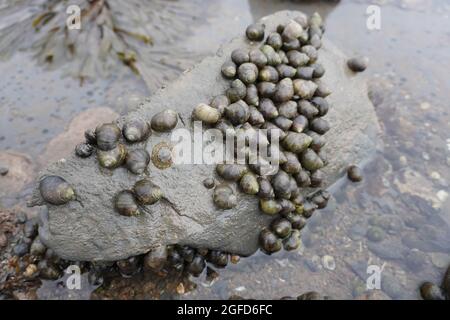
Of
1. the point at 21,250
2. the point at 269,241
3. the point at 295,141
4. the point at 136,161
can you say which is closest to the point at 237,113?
the point at 295,141

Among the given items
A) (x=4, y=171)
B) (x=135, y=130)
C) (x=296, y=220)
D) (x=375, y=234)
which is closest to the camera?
(x=135, y=130)

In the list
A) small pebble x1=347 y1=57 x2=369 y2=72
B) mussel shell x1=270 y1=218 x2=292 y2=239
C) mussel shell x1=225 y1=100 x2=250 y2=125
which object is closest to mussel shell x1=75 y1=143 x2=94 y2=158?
mussel shell x1=225 y1=100 x2=250 y2=125

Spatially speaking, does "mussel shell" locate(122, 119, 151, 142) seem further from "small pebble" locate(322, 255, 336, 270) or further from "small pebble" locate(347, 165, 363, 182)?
"small pebble" locate(347, 165, 363, 182)

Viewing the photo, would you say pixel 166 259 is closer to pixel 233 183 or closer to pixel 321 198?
pixel 233 183

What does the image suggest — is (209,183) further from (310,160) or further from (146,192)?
(310,160)
